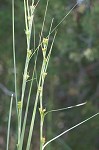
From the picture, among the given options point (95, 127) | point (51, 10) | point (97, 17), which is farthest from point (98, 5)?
point (95, 127)

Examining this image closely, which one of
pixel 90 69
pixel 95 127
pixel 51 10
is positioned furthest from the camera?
pixel 90 69

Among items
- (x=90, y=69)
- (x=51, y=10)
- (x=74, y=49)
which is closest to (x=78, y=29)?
(x=74, y=49)

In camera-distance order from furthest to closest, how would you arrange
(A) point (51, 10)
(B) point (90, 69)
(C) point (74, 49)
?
(B) point (90, 69), (C) point (74, 49), (A) point (51, 10)

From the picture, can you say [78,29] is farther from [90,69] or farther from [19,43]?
[90,69]

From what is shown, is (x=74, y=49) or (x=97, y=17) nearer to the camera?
(x=97, y=17)

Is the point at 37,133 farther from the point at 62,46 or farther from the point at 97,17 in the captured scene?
the point at 97,17

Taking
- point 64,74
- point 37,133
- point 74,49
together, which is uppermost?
point 74,49

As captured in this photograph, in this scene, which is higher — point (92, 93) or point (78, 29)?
point (78, 29)
